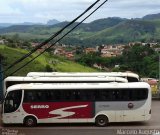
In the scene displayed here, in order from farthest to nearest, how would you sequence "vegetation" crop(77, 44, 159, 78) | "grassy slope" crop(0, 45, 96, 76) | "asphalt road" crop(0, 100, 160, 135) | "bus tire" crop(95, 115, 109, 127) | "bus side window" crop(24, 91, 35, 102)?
"vegetation" crop(77, 44, 159, 78), "grassy slope" crop(0, 45, 96, 76), "bus tire" crop(95, 115, 109, 127), "bus side window" crop(24, 91, 35, 102), "asphalt road" crop(0, 100, 160, 135)

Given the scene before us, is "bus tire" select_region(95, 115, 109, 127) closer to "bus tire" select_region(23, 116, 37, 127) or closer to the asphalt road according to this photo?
the asphalt road

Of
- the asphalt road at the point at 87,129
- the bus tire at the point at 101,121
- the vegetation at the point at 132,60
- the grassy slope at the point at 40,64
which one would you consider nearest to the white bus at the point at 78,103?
the bus tire at the point at 101,121

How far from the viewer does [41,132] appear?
1853 cm

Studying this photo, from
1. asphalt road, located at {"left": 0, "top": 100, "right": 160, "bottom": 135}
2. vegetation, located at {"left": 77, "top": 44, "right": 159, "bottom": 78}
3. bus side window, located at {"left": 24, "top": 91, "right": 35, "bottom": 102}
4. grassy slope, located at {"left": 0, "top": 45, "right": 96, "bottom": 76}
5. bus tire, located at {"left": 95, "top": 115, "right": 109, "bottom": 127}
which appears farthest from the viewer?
vegetation, located at {"left": 77, "top": 44, "right": 159, "bottom": 78}

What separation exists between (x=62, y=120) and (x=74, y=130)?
992mm

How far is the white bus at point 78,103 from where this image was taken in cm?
1925

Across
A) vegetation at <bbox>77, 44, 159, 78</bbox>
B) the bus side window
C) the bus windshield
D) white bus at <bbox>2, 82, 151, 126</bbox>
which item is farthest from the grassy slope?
the bus side window

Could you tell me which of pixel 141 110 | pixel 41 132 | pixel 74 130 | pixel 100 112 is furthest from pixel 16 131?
pixel 141 110

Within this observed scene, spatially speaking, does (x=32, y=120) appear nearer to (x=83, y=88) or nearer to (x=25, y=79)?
(x=83, y=88)

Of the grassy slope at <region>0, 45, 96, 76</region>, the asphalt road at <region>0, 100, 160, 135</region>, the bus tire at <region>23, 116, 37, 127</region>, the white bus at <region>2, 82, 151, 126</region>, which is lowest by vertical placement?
the asphalt road at <region>0, 100, 160, 135</region>

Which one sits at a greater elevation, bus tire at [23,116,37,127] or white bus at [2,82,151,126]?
white bus at [2,82,151,126]

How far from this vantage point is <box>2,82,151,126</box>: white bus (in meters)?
19.2

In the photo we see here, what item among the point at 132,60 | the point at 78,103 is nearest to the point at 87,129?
the point at 78,103

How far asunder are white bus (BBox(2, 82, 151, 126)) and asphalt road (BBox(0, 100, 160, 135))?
0.32 meters
